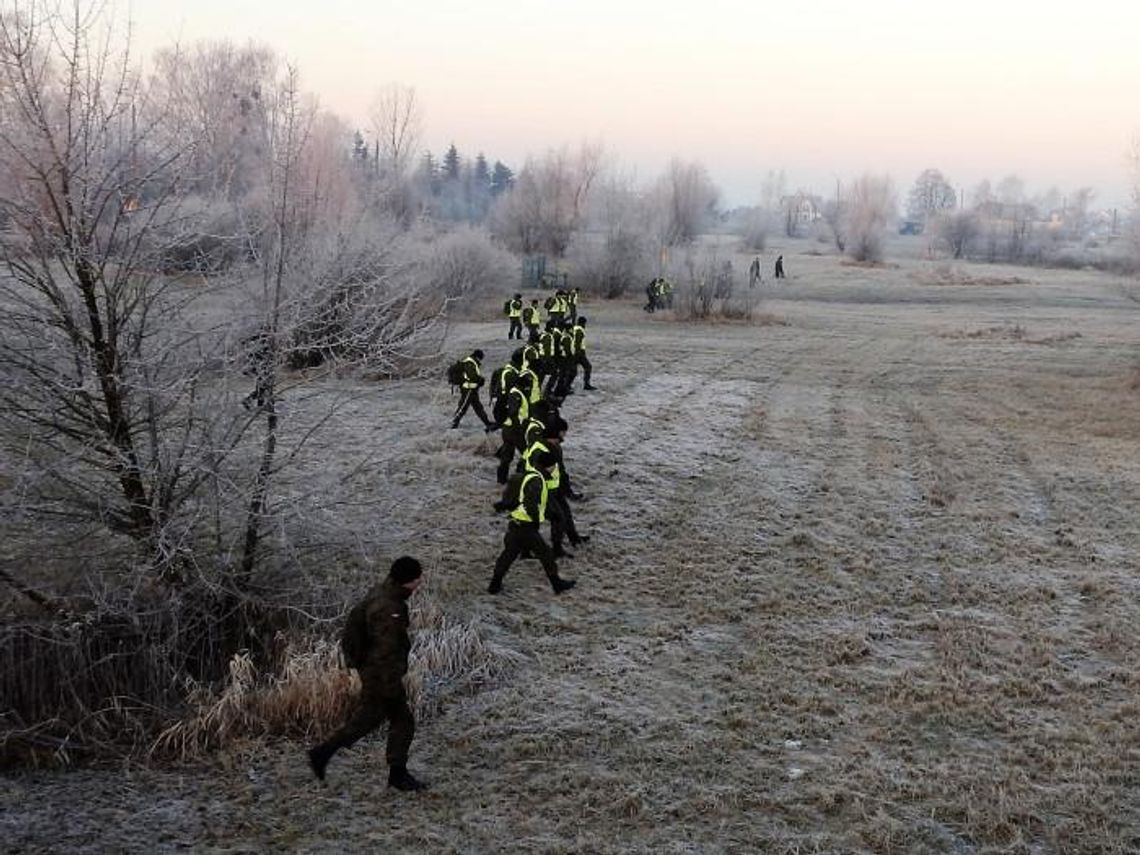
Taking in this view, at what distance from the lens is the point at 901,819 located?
254 inches

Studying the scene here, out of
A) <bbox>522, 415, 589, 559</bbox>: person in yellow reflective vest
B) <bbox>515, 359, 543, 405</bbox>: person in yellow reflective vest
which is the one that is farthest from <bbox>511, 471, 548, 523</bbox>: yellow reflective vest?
<bbox>515, 359, 543, 405</bbox>: person in yellow reflective vest

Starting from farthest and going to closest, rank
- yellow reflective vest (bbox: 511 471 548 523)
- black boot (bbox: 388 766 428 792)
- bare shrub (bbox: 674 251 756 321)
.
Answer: bare shrub (bbox: 674 251 756 321), yellow reflective vest (bbox: 511 471 548 523), black boot (bbox: 388 766 428 792)

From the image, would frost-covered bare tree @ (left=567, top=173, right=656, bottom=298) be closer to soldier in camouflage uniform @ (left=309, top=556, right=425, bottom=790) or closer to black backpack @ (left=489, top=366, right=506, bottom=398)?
black backpack @ (left=489, top=366, right=506, bottom=398)

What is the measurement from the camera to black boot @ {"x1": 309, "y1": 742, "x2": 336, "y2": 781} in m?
6.75

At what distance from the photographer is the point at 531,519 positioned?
9766mm

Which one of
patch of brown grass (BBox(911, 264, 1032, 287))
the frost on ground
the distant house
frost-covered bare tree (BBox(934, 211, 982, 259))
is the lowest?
the frost on ground

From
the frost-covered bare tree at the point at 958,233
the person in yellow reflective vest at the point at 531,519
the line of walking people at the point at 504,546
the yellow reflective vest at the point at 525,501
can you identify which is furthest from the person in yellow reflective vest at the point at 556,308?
the frost-covered bare tree at the point at 958,233

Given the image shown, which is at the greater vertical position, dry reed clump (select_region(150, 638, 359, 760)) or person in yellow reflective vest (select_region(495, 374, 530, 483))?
person in yellow reflective vest (select_region(495, 374, 530, 483))

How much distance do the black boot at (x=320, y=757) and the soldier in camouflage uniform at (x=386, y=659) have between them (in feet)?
0.40

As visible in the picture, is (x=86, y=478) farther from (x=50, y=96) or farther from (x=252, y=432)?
(x=50, y=96)

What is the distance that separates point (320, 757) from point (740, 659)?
12.9ft

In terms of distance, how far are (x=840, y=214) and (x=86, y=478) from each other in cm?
9605

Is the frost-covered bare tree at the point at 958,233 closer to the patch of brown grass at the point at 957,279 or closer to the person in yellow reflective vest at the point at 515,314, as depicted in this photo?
the patch of brown grass at the point at 957,279

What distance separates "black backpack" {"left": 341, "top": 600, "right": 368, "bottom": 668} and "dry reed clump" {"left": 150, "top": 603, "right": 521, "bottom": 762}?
1.54m
